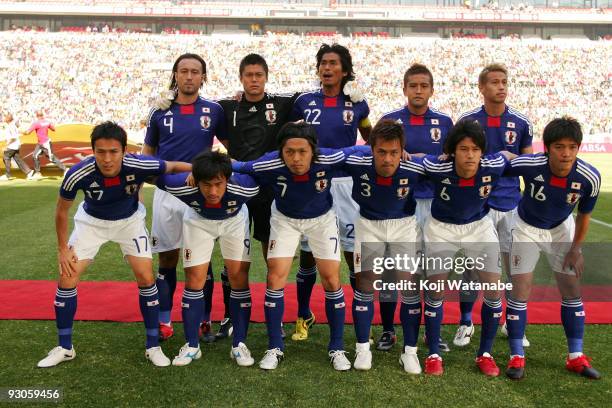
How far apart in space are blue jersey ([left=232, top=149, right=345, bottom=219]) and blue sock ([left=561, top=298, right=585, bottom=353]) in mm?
1771

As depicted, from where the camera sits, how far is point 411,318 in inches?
154

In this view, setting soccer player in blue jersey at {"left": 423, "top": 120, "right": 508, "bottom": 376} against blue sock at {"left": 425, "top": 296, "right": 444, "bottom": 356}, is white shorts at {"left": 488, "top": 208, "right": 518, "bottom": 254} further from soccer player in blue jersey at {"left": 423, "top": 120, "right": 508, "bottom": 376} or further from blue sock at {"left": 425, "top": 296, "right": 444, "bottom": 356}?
blue sock at {"left": 425, "top": 296, "right": 444, "bottom": 356}

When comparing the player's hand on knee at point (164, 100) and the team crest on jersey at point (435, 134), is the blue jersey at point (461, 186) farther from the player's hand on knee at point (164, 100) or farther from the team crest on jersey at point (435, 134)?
the player's hand on knee at point (164, 100)

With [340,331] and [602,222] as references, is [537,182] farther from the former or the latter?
[602,222]

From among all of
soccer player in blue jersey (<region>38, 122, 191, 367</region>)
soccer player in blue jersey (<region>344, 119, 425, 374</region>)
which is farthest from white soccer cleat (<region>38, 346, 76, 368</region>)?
soccer player in blue jersey (<region>344, 119, 425, 374</region>)

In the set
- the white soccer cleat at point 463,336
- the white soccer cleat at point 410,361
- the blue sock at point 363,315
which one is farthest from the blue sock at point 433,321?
the white soccer cleat at point 463,336

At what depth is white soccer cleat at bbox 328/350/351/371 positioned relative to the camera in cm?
381

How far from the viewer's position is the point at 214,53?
39.5m

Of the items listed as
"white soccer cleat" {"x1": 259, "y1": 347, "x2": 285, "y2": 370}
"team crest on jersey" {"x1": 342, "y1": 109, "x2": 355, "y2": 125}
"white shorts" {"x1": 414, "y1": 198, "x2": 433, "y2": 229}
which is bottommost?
"white soccer cleat" {"x1": 259, "y1": 347, "x2": 285, "y2": 370}

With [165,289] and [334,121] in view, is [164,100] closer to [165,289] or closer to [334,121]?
[334,121]

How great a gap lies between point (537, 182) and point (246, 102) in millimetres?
2236

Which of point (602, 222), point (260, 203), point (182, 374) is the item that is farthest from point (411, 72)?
point (602, 222)

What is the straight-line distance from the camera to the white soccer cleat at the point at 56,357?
3.77 meters

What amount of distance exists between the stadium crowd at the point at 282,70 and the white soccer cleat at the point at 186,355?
86.7 feet
